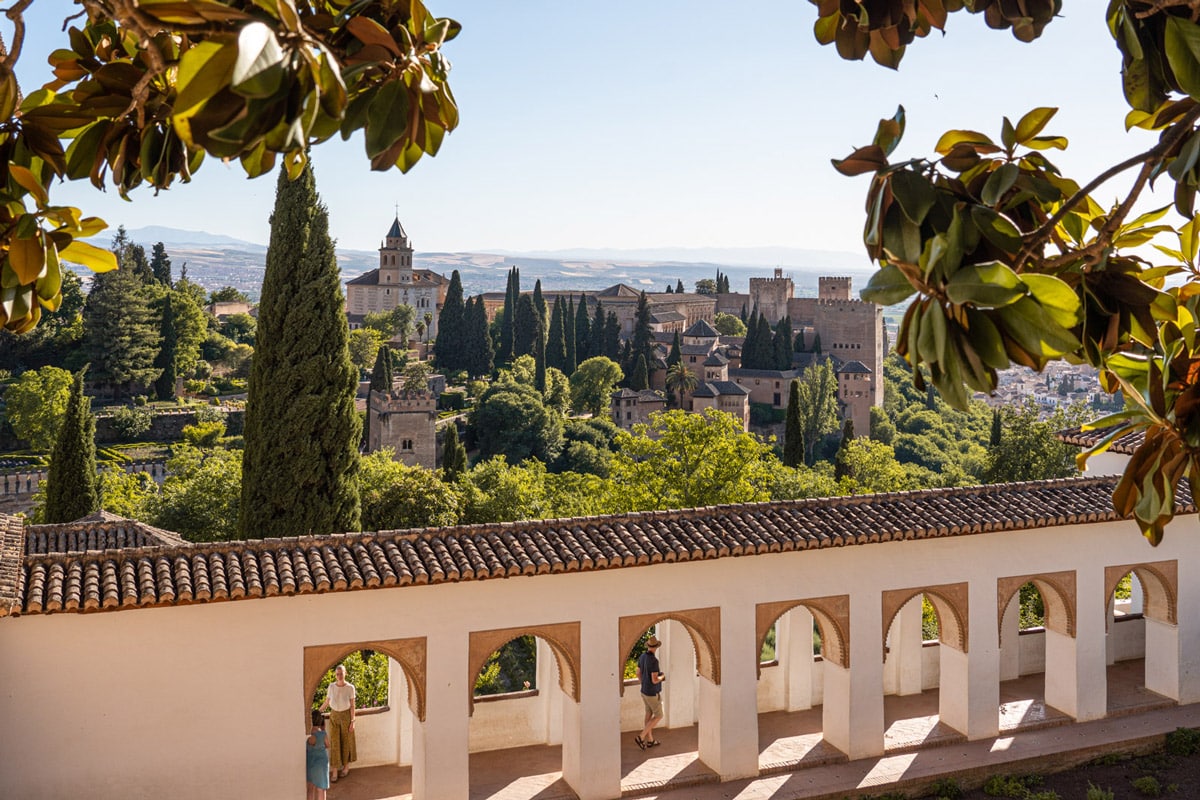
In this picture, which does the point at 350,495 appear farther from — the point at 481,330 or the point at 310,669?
the point at 481,330

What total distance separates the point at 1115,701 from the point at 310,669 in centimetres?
805

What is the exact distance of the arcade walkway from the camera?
9.18 meters

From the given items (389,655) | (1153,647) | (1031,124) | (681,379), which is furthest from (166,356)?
(1031,124)

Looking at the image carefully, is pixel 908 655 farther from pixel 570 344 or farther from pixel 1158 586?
pixel 570 344

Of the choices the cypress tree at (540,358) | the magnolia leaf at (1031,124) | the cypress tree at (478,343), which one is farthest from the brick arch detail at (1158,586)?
the cypress tree at (478,343)

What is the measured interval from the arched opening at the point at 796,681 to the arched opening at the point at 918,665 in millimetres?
542

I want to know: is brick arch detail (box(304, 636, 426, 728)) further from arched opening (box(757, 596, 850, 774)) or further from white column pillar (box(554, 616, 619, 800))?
arched opening (box(757, 596, 850, 774))

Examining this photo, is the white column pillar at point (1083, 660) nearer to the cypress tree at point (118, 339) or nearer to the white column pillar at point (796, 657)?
the white column pillar at point (796, 657)

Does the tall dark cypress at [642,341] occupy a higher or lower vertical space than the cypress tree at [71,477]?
higher

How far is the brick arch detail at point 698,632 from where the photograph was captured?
9336 mm

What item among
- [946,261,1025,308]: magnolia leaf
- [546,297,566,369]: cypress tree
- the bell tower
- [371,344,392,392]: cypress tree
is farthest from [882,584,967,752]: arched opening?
the bell tower

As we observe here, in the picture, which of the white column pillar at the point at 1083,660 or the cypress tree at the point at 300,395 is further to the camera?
the cypress tree at the point at 300,395

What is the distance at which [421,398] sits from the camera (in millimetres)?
40438

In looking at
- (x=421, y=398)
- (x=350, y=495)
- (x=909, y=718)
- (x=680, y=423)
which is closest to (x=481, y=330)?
(x=421, y=398)
